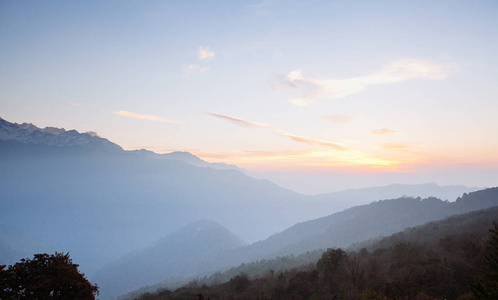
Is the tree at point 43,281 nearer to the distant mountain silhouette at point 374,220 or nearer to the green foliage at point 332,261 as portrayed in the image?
the green foliage at point 332,261

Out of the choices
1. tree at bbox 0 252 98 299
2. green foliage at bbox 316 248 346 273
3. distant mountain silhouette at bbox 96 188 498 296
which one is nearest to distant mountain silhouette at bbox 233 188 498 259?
distant mountain silhouette at bbox 96 188 498 296

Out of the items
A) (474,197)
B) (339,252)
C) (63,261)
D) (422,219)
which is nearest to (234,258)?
(422,219)

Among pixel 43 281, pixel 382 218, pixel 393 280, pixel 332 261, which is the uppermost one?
pixel 43 281

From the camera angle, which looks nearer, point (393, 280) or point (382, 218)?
point (393, 280)

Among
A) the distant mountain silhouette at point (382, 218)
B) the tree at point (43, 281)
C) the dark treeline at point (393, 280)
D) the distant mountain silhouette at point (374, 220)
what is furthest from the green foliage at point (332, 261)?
the distant mountain silhouette at point (382, 218)

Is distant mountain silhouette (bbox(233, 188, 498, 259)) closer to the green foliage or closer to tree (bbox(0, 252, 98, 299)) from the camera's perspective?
the green foliage

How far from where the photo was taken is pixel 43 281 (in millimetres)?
12297

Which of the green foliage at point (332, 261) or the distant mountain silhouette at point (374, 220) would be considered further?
the distant mountain silhouette at point (374, 220)

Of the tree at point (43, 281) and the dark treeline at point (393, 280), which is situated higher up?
the tree at point (43, 281)

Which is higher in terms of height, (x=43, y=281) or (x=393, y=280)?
(x=43, y=281)

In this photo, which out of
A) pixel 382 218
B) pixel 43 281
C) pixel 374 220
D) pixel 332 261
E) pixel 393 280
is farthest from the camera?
pixel 374 220

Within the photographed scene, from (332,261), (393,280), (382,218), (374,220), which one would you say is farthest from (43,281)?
(374,220)

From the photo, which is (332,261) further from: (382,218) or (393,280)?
(382,218)

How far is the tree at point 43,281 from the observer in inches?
472
